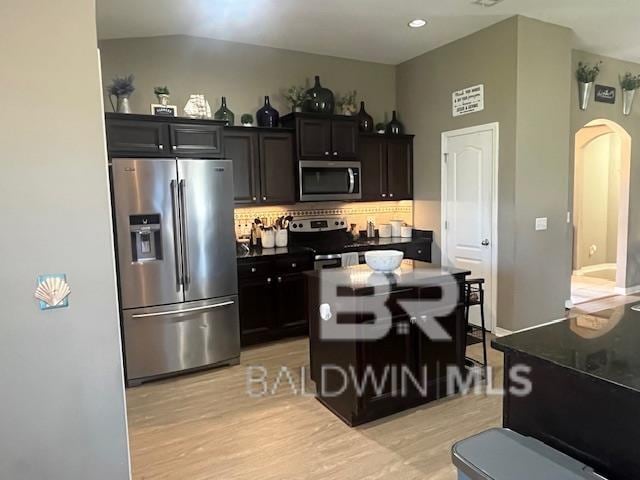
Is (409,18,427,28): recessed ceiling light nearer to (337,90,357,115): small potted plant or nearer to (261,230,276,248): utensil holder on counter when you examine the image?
(337,90,357,115): small potted plant

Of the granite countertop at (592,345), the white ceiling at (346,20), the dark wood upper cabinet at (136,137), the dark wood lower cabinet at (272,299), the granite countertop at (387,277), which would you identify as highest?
the white ceiling at (346,20)

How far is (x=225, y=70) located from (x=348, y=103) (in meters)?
1.48

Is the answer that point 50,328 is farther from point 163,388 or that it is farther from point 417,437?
point 417,437

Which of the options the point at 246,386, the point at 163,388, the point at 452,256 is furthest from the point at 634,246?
the point at 163,388

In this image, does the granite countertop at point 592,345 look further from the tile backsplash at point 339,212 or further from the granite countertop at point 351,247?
the tile backsplash at point 339,212

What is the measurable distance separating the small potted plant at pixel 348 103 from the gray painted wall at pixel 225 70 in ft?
0.30

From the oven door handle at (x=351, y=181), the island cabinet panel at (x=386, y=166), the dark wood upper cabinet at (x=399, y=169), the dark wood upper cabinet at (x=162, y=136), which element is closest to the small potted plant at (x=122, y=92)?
the dark wood upper cabinet at (x=162, y=136)

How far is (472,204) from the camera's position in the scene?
15.8 feet

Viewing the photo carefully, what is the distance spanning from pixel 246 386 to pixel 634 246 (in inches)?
228

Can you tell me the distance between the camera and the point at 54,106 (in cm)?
186

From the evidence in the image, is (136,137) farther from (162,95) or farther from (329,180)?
(329,180)

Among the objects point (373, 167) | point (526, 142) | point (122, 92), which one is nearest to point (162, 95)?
point (122, 92)

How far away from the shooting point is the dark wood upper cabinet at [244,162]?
176 inches

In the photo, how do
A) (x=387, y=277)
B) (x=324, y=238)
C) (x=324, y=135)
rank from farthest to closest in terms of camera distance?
(x=324, y=238), (x=324, y=135), (x=387, y=277)
